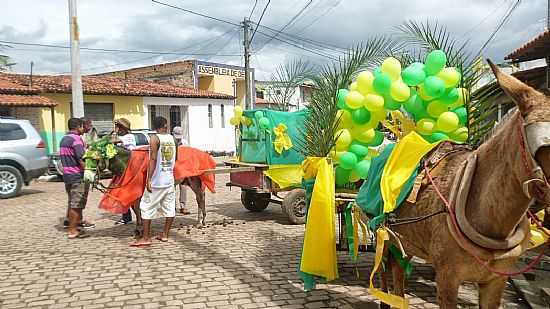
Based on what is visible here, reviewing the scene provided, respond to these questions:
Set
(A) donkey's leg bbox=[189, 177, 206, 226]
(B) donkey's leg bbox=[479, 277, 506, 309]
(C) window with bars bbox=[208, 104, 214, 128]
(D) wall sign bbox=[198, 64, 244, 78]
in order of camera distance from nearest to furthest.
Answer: (B) donkey's leg bbox=[479, 277, 506, 309], (A) donkey's leg bbox=[189, 177, 206, 226], (C) window with bars bbox=[208, 104, 214, 128], (D) wall sign bbox=[198, 64, 244, 78]

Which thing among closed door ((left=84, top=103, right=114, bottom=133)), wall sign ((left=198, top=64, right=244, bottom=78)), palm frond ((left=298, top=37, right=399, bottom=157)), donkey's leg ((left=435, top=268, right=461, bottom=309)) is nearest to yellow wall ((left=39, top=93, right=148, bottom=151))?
closed door ((left=84, top=103, right=114, bottom=133))

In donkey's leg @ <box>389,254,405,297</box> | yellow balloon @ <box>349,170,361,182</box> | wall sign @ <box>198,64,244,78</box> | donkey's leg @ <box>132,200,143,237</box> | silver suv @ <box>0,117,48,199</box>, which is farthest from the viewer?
wall sign @ <box>198,64,244,78</box>

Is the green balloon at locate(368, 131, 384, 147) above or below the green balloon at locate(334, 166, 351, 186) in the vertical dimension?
above

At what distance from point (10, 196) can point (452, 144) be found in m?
11.8

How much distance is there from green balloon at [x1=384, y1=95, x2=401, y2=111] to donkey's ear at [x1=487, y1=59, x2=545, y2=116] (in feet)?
6.95

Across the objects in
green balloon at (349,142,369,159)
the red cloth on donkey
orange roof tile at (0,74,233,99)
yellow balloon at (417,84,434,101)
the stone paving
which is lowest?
the stone paving

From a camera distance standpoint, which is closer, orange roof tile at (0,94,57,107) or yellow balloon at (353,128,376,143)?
yellow balloon at (353,128,376,143)

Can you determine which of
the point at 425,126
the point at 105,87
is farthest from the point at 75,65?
the point at 425,126

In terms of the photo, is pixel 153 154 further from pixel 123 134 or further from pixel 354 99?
pixel 354 99

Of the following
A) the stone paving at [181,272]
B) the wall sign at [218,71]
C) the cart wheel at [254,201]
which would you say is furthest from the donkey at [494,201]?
the wall sign at [218,71]

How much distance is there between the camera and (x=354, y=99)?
4.45m

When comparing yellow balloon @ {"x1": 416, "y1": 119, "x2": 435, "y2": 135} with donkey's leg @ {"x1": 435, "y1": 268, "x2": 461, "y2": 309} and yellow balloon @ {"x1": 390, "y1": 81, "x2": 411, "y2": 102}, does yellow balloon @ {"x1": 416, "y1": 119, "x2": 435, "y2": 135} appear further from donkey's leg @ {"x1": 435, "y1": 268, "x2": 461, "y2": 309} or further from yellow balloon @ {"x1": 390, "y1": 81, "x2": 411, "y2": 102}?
donkey's leg @ {"x1": 435, "y1": 268, "x2": 461, "y2": 309}

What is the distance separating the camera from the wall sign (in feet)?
92.7

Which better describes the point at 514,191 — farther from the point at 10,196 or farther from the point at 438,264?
the point at 10,196
